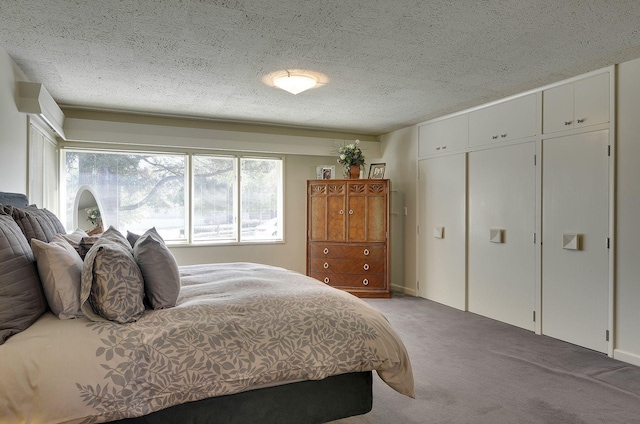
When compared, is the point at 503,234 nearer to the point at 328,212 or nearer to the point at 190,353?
the point at 328,212

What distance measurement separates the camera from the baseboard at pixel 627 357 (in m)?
3.15

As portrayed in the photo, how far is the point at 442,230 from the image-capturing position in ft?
17.2

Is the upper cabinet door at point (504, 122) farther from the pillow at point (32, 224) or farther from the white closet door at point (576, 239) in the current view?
the pillow at point (32, 224)

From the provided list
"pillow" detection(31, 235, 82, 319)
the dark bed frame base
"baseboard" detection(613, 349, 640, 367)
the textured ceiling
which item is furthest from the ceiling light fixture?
"baseboard" detection(613, 349, 640, 367)

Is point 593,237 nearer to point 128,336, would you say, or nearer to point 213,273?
point 213,273

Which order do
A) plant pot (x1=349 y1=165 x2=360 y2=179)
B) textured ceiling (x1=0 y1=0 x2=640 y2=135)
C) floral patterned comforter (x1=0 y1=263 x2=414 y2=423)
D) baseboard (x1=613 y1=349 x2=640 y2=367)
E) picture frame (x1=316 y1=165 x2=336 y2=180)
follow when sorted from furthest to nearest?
picture frame (x1=316 y1=165 x2=336 y2=180)
plant pot (x1=349 y1=165 x2=360 y2=179)
baseboard (x1=613 y1=349 x2=640 y2=367)
textured ceiling (x1=0 y1=0 x2=640 y2=135)
floral patterned comforter (x1=0 y1=263 x2=414 y2=423)

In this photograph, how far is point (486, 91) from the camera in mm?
4078

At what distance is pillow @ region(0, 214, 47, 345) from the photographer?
5.28 ft

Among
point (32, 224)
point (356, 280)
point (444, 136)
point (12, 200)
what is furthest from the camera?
point (356, 280)

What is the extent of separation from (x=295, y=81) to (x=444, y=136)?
2484 millimetres

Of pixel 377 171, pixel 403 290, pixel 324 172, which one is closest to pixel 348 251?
pixel 403 290

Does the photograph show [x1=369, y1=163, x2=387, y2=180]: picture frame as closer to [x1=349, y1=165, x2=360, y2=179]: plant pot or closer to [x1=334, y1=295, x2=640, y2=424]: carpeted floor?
[x1=349, y1=165, x2=360, y2=179]: plant pot

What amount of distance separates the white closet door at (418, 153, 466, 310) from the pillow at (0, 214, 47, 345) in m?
4.35

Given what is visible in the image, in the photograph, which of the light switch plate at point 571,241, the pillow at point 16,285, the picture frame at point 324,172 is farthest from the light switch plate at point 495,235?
the pillow at point 16,285
